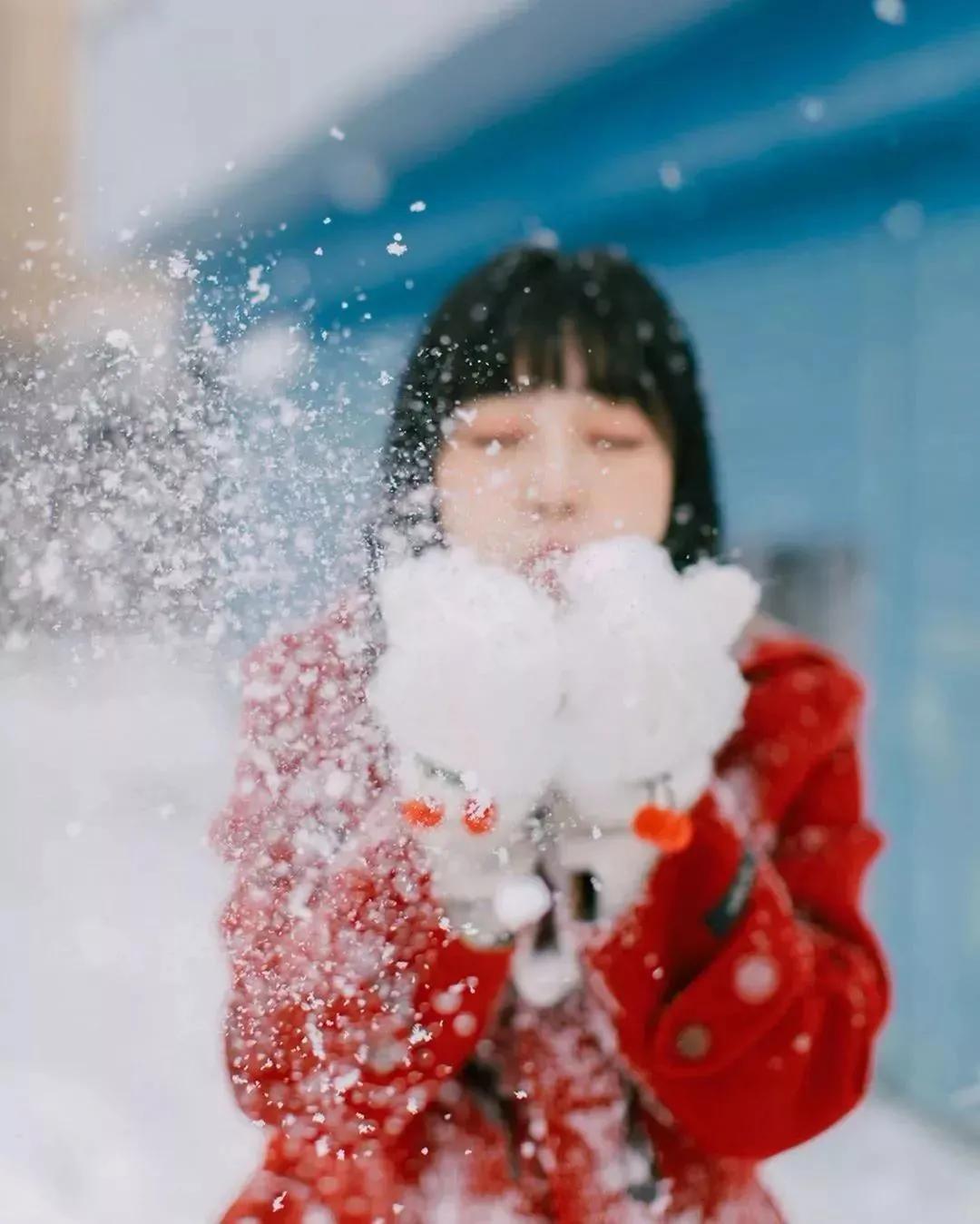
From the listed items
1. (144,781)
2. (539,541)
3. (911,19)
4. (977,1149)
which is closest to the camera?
(539,541)

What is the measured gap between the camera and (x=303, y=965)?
1.27 feet

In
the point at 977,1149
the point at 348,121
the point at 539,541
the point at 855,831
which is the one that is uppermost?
the point at 348,121

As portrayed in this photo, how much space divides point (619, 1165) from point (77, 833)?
0.93ft

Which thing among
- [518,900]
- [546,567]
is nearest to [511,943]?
[518,900]

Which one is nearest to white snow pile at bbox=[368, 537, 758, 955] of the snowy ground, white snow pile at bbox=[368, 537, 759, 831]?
white snow pile at bbox=[368, 537, 759, 831]

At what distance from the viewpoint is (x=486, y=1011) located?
0.38 meters

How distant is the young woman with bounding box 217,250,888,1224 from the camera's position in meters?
0.38

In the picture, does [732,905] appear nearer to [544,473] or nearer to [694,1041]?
[694,1041]

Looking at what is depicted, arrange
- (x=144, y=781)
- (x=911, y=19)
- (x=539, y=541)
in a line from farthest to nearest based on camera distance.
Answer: (x=911, y=19) < (x=144, y=781) < (x=539, y=541)

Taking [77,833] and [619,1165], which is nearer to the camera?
[619,1165]

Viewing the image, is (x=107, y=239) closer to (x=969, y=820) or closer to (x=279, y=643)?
(x=279, y=643)

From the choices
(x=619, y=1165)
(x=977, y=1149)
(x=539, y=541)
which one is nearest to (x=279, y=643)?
(x=539, y=541)

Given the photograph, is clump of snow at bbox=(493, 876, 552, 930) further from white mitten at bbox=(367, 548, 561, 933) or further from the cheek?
the cheek

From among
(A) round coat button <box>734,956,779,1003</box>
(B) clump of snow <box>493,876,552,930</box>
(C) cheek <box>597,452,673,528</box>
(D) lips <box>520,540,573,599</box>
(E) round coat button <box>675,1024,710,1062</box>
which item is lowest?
(E) round coat button <box>675,1024,710,1062</box>
